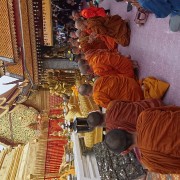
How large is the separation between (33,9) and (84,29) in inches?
47.6

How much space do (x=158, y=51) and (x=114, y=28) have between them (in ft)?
4.87

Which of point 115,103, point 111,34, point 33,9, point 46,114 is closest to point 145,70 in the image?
point 111,34

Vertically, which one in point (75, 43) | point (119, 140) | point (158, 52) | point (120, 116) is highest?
point (158, 52)

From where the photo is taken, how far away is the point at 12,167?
6.20m

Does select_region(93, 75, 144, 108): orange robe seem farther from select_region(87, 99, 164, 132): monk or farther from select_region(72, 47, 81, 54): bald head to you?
select_region(72, 47, 81, 54): bald head

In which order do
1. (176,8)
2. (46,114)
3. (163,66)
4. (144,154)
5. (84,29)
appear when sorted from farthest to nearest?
(46,114)
(84,29)
(163,66)
(176,8)
(144,154)

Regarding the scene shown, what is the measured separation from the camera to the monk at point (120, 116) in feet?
10.1

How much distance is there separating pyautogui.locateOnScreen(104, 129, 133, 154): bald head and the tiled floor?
1289 millimetres

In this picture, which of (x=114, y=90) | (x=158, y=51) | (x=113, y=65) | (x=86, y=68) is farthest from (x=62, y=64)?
(x=158, y=51)

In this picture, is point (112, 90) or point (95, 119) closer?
point (95, 119)

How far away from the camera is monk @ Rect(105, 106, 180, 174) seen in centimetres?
232

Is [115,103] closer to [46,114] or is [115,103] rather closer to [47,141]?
[47,141]

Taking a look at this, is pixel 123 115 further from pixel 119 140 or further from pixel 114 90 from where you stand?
pixel 114 90

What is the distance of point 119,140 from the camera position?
7.89ft
